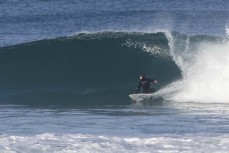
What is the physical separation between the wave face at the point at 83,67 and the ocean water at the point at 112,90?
4 centimetres

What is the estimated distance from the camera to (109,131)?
61.1 ft

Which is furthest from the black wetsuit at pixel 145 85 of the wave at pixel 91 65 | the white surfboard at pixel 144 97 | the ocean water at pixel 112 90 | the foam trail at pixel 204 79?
the wave at pixel 91 65

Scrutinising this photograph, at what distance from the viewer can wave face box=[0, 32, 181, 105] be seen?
1129 inches

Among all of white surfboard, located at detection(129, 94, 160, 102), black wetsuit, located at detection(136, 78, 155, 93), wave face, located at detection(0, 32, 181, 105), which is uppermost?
wave face, located at detection(0, 32, 181, 105)

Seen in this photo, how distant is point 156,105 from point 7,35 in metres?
22.2

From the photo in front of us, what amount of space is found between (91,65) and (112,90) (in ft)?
11.5

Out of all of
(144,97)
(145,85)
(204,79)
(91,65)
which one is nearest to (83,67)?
(91,65)

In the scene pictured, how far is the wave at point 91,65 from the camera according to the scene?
1133 inches

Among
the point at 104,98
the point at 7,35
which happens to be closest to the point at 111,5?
the point at 7,35

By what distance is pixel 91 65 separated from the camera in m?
32.3

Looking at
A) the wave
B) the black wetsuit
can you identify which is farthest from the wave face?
the black wetsuit

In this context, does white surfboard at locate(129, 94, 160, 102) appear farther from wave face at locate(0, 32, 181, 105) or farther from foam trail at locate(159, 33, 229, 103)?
wave face at locate(0, 32, 181, 105)

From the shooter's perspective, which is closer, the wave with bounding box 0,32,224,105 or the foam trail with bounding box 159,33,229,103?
the foam trail with bounding box 159,33,229,103

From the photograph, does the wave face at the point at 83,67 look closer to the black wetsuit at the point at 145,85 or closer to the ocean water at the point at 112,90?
the ocean water at the point at 112,90
